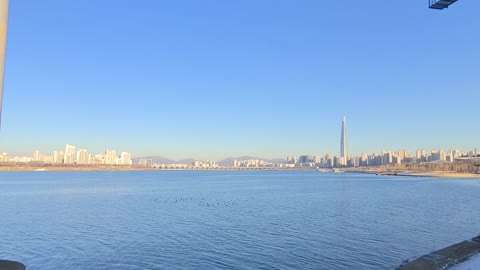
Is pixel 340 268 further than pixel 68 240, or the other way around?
pixel 68 240

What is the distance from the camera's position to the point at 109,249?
71.3 ft

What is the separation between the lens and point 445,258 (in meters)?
15.9

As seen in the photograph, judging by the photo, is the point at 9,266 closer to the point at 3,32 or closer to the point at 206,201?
the point at 3,32

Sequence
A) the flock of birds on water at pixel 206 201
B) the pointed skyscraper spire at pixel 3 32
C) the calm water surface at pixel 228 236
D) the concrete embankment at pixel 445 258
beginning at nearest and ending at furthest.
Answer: the pointed skyscraper spire at pixel 3 32
the concrete embankment at pixel 445 258
the calm water surface at pixel 228 236
the flock of birds on water at pixel 206 201

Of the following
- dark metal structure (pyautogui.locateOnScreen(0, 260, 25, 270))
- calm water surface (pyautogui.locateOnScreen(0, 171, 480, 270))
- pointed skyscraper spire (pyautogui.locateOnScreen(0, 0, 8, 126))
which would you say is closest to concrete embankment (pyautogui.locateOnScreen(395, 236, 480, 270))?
calm water surface (pyautogui.locateOnScreen(0, 171, 480, 270))

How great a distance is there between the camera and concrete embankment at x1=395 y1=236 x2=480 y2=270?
14.6 metres

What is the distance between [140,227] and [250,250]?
11646mm

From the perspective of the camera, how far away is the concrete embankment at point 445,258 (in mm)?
14555

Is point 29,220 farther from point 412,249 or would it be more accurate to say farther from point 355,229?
point 412,249

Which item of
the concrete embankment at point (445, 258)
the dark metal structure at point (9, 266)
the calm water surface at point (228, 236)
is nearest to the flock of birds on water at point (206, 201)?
the calm water surface at point (228, 236)

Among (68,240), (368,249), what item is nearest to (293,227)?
(368,249)

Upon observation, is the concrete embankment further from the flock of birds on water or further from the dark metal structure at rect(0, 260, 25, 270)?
the flock of birds on water

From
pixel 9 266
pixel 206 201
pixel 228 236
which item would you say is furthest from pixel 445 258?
pixel 206 201

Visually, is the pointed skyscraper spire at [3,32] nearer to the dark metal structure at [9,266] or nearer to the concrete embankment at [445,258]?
the dark metal structure at [9,266]
